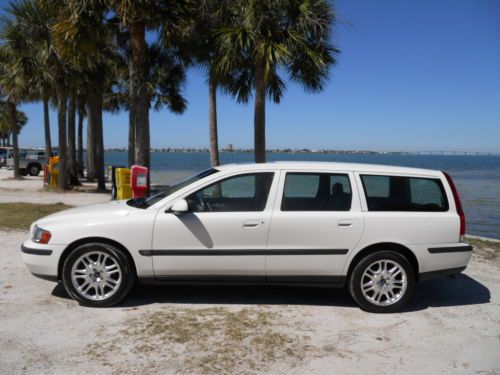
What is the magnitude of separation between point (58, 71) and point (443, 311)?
1483cm

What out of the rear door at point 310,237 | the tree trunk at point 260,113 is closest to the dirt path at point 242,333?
the rear door at point 310,237

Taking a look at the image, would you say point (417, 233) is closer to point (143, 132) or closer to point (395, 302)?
point (395, 302)

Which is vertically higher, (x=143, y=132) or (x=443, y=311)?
(x=143, y=132)

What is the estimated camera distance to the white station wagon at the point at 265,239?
15.0ft

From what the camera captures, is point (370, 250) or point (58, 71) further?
point (58, 71)

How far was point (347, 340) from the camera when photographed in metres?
4.10

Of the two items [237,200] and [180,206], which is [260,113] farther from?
[180,206]

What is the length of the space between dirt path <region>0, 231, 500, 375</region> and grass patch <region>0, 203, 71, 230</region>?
4063mm

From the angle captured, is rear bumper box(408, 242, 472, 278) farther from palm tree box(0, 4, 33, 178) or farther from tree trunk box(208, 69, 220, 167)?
palm tree box(0, 4, 33, 178)

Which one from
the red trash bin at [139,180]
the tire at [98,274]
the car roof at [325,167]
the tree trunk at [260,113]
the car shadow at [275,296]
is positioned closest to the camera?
the tire at [98,274]

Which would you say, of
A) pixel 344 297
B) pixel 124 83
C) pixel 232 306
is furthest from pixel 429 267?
pixel 124 83

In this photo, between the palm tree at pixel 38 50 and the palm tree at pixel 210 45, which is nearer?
the palm tree at pixel 210 45

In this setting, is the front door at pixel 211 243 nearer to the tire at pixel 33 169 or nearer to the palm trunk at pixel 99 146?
the palm trunk at pixel 99 146

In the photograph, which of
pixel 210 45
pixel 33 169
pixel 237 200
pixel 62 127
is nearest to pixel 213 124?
pixel 210 45
